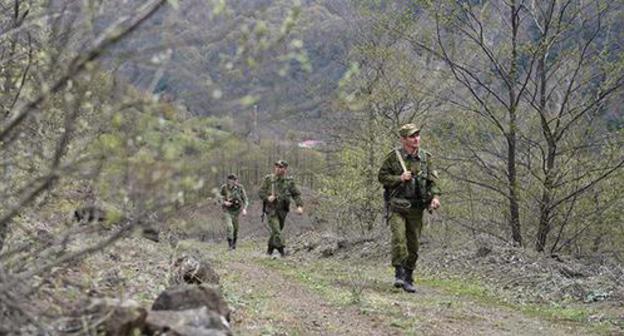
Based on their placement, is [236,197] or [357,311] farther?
[236,197]

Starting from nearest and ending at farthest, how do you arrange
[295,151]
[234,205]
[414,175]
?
[295,151] → [414,175] → [234,205]

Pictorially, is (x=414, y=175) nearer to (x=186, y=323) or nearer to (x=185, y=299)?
(x=185, y=299)

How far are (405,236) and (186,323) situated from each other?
6.09 meters

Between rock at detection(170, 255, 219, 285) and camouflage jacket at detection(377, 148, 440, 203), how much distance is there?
3445 mm

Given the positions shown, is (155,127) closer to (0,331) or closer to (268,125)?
(268,125)

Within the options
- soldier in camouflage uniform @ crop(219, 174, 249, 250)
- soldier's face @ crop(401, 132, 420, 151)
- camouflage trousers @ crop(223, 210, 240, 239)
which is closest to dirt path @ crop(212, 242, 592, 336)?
soldier's face @ crop(401, 132, 420, 151)

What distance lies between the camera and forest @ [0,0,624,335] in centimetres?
321

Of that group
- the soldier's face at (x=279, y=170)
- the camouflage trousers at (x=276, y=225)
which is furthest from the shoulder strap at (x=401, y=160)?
the camouflage trousers at (x=276, y=225)

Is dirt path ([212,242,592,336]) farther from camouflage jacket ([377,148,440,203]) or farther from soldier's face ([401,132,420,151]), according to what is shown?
soldier's face ([401,132,420,151])

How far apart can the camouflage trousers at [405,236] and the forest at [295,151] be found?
446 millimetres

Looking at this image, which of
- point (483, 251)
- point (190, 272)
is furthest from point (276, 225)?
point (190, 272)

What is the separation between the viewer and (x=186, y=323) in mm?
4746

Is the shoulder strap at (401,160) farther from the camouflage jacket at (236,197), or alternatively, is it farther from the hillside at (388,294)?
the camouflage jacket at (236,197)

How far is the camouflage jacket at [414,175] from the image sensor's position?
33.9 ft
